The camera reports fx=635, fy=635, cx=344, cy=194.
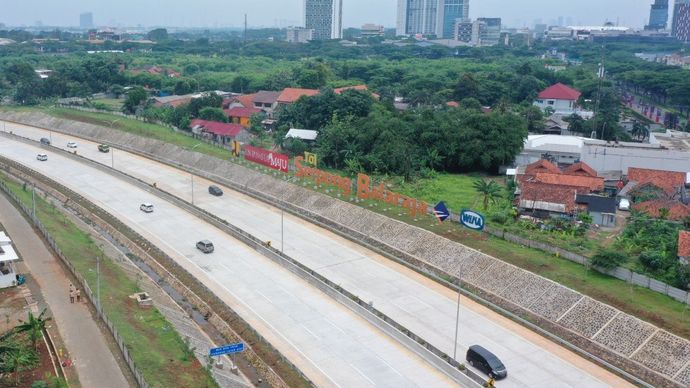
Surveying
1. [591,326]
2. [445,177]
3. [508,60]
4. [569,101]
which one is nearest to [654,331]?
[591,326]

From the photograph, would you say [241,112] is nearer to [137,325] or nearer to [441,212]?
[441,212]

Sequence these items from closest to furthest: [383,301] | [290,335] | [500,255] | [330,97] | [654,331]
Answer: [654,331]
[290,335]
[383,301]
[500,255]
[330,97]

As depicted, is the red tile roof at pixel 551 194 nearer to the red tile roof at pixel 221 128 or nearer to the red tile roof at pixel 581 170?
the red tile roof at pixel 581 170

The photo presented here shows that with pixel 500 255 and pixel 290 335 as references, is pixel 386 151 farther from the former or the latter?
pixel 290 335

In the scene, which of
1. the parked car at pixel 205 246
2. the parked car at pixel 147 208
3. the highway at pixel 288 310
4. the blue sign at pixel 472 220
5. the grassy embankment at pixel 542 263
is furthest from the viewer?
the parked car at pixel 147 208

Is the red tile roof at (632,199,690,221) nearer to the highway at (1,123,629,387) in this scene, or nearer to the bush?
the bush

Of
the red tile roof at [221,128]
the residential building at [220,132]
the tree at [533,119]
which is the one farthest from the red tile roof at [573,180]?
the red tile roof at [221,128]
